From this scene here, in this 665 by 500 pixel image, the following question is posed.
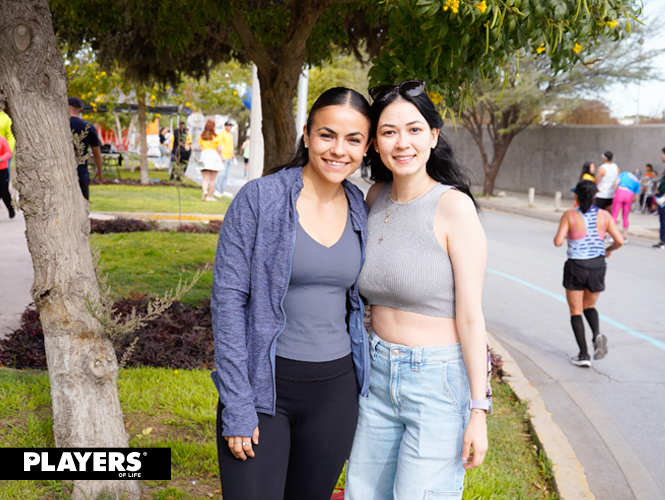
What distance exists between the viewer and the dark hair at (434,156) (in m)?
2.28

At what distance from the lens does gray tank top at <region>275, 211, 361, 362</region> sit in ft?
6.97

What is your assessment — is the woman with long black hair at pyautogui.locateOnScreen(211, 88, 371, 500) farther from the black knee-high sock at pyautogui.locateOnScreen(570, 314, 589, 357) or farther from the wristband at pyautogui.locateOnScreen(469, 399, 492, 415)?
the black knee-high sock at pyautogui.locateOnScreen(570, 314, 589, 357)

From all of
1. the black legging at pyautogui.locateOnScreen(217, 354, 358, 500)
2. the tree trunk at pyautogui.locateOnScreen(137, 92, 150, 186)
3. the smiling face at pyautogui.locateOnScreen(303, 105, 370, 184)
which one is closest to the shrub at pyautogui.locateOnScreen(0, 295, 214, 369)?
the black legging at pyautogui.locateOnScreen(217, 354, 358, 500)

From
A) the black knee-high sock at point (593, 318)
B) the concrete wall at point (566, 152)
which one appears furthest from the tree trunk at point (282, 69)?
the concrete wall at point (566, 152)

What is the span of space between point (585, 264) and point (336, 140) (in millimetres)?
4290

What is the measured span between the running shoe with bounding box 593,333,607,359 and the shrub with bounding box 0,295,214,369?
349 cm

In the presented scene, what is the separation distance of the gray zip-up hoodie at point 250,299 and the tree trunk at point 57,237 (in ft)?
3.08

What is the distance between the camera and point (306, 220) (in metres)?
2.20

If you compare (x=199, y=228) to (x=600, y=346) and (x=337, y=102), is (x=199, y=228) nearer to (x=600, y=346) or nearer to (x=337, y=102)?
(x=600, y=346)

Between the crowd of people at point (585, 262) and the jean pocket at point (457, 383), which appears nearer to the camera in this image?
the jean pocket at point (457, 383)

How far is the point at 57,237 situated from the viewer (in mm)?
2660

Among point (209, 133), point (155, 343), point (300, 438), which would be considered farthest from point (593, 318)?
point (209, 133)

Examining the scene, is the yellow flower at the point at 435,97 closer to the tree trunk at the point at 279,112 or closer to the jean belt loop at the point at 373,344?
the jean belt loop at the point at 373,344

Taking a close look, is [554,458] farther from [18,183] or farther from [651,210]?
[651,210]
